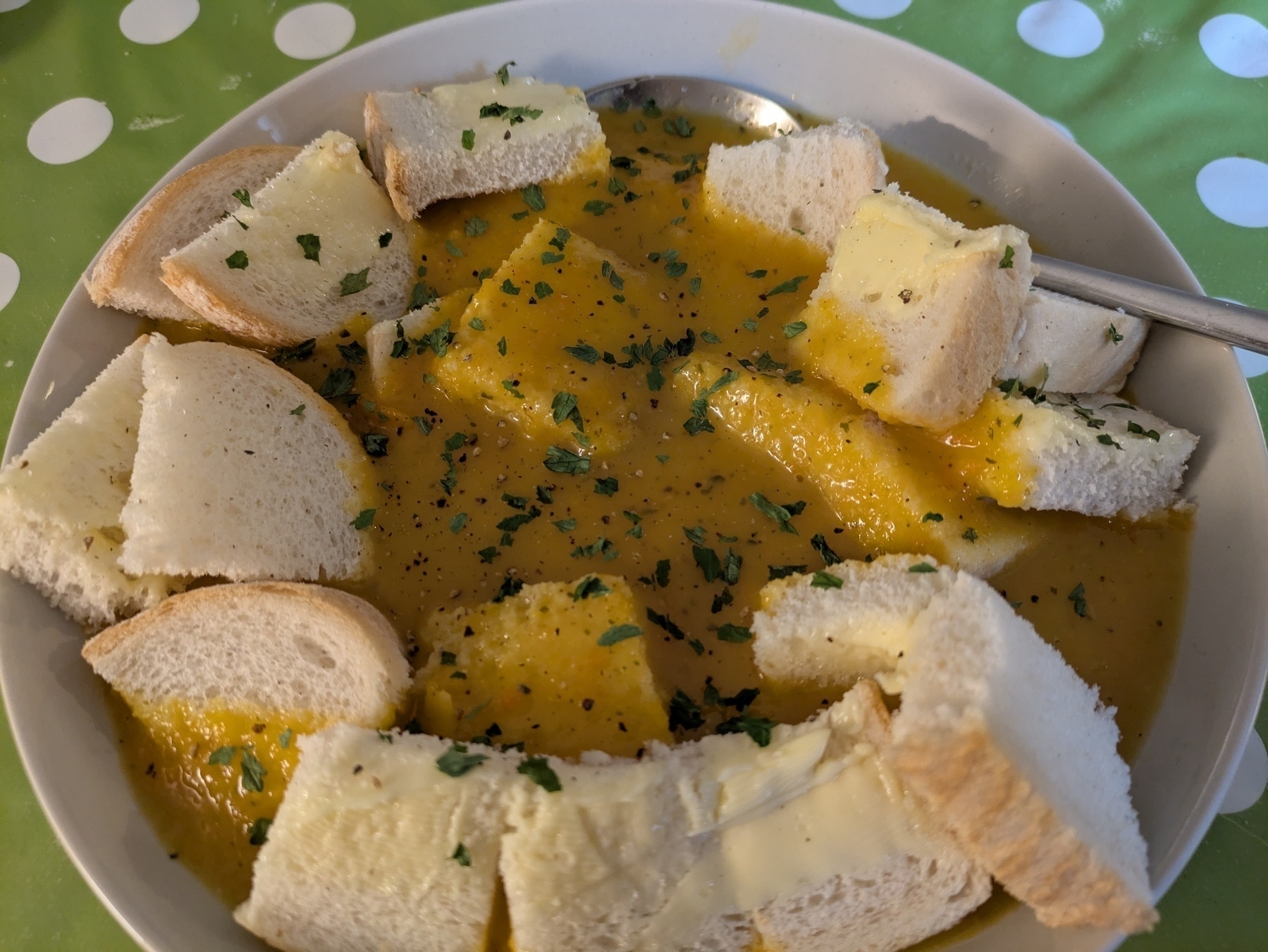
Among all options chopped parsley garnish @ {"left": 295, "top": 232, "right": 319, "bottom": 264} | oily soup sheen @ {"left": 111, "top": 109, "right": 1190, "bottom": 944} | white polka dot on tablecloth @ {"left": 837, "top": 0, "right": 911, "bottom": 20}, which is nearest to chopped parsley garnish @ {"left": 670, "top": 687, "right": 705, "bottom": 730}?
oily soup sheen @ {"left": 111, "top": 109, "right": 1190, "bottom": 944}

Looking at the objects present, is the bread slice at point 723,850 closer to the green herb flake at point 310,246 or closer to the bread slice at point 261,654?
the bread slice at point 261,654

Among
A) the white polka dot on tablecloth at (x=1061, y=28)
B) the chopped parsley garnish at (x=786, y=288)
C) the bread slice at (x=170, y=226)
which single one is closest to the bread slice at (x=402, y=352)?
the bread slice at (x=170, y=226)

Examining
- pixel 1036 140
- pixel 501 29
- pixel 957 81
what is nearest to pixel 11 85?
pixel 501 29

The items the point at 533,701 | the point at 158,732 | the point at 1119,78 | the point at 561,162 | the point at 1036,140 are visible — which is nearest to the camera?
the point at 533,701

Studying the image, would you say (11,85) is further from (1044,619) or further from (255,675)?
(1044,619)

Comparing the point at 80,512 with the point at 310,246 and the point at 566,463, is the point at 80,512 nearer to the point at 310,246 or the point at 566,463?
the point at 310,246

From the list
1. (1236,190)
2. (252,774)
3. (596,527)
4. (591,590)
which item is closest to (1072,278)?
(1236,190)
